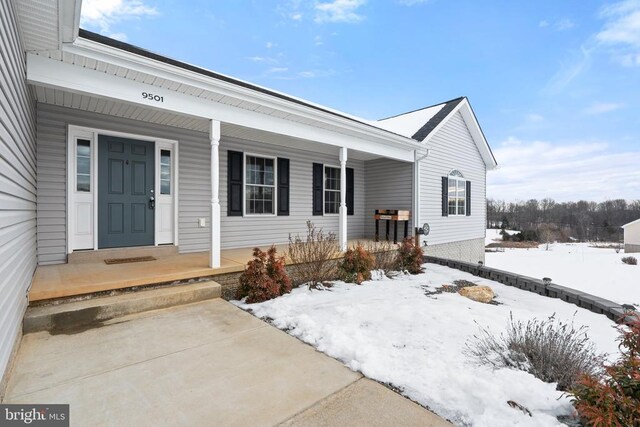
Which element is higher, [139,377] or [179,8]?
[179,8]

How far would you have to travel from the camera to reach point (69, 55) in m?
3.41

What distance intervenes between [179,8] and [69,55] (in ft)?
20.1

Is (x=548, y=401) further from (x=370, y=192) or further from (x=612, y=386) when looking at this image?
(x=370, y=192)

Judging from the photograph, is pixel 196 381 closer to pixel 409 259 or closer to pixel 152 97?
pixel 152 97

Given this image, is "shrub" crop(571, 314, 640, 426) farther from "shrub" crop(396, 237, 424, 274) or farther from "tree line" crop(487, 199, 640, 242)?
"tree line" crop(487, 199, 640, 242)

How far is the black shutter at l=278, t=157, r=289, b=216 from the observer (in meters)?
7.51

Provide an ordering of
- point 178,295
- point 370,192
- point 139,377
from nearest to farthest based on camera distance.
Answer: point 139,377 < point 178,295 < point 370,192

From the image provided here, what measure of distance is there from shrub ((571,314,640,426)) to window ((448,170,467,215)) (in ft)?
29.5

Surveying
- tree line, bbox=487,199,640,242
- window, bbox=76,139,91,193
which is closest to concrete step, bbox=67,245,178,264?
window, bbox=76,139,91,193

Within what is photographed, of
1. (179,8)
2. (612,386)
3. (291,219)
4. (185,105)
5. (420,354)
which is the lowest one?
(420,354)

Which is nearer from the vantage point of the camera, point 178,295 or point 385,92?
point 178,295

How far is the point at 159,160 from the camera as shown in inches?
226

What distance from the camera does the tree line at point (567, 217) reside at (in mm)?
39156

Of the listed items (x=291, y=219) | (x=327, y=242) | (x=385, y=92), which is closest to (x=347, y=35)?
(x=385, y=92)
